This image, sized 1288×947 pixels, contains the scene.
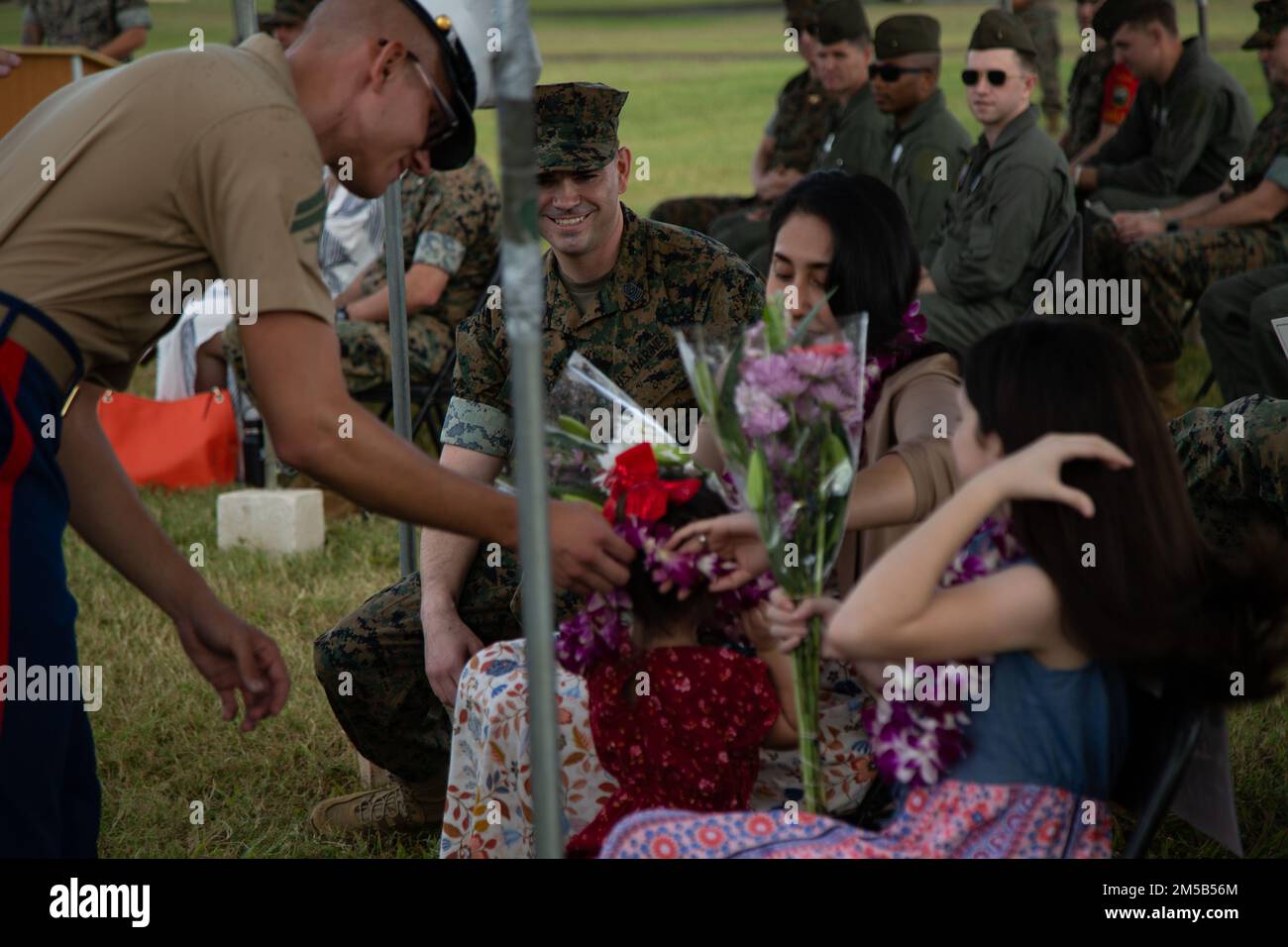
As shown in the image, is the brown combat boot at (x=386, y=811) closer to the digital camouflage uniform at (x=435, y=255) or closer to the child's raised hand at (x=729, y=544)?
the child's raised hand at (x=729, y=544)

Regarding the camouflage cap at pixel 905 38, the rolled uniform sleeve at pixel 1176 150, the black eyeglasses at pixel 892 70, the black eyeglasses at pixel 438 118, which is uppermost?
the camouflage cap at pixel 905 38

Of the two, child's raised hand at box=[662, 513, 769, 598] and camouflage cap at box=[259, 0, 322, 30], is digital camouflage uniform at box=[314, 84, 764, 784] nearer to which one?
child's raised hand at box=[662, 513, 769, 598]

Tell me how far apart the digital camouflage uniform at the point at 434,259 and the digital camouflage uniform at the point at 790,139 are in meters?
2.25

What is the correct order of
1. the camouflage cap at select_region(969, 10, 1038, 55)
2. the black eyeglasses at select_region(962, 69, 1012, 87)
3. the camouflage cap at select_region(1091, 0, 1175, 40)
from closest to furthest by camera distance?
the black eyeglasses at select_region(962, 69, 1012, 87) < the camouflage cap at select_region(969, 10, 1038, 55) < the camouflage cap at select_region(1091, 0, 1175, 40)

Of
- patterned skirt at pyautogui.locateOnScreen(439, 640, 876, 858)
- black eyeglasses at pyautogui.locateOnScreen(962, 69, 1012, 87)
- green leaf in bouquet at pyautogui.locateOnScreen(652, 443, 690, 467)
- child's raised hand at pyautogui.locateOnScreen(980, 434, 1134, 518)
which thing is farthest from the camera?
black eyeglasses at pyautogui.locateOnScreen(962, 69, 1012, 87)

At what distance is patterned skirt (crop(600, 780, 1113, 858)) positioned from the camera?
2396mm

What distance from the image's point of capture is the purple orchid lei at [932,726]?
2422mm

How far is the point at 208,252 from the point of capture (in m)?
2.39

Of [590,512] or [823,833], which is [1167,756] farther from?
[590,512]

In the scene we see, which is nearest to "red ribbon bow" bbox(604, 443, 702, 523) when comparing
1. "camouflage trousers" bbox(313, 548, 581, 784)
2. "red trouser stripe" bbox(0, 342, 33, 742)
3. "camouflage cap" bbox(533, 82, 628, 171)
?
"red trouser stripe" bbox(0, 342, 33, 742)

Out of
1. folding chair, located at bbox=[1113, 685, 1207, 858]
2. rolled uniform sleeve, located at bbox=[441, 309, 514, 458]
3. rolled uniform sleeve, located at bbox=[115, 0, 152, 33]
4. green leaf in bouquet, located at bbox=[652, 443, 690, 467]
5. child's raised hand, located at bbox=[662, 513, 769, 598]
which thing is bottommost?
folding chair, located at bbox=[1113, 685, 1207, 858]

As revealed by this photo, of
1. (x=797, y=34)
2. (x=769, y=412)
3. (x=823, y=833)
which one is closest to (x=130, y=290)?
(x=769, y=412)

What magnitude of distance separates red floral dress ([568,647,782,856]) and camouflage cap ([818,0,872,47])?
623cm

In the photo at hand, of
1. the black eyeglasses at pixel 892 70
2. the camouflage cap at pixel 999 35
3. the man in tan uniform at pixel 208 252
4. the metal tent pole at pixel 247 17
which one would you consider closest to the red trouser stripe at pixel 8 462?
the man in tan uniform at pixel 208 252
